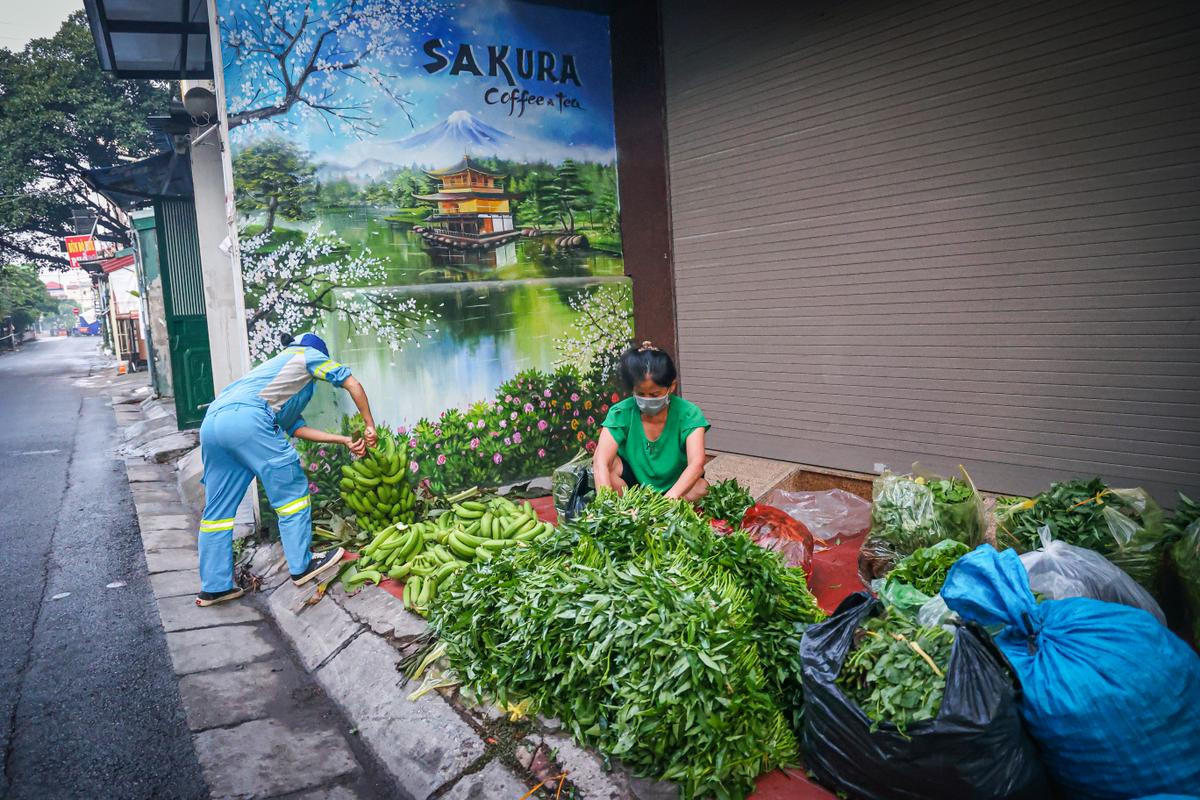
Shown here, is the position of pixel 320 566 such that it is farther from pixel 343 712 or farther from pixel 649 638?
pixel 649 638

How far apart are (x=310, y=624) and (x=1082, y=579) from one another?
4.21m

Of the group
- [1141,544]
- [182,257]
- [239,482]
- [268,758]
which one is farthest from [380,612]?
[182,257]

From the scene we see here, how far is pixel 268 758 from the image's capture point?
3.24m

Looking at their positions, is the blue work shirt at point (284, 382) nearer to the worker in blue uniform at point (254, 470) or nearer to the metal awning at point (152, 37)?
the worker in blue uniform at point (254, 470)

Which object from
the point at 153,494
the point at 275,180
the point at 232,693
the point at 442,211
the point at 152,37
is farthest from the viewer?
the point at 153,494

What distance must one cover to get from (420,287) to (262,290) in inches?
51.0

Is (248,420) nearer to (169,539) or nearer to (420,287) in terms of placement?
(420,287)

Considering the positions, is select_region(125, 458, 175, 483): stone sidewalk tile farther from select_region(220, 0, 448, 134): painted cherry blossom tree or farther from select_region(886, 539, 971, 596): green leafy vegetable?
select_region(886, 539, 971, 596): green leafy vegetable

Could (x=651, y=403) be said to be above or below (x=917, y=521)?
above

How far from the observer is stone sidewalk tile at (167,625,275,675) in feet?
13.5

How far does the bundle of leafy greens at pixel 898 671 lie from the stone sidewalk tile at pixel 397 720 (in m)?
1.41

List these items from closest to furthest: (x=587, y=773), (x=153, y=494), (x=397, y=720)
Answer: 1. (x=587, y=773)
2. (x=397, y=720)
3. (x=153, y=494)

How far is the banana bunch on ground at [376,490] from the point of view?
536 cm

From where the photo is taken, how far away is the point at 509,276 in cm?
685
